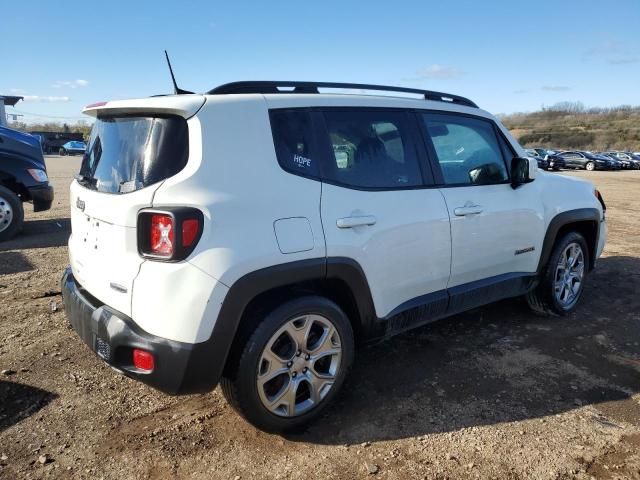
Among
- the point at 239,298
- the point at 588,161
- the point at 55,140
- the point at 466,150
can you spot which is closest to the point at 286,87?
the point at 239,298

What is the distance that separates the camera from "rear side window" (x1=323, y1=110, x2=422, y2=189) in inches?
118

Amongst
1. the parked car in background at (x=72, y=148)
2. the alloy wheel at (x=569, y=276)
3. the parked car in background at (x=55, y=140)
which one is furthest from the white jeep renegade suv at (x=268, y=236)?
the parked car in background at (x=55, y=140)

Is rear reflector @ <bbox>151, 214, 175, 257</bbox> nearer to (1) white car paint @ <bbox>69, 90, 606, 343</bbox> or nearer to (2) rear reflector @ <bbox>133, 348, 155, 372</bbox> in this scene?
(1) white car paint @ <bbox>69, 90, 606, 343</bbox>

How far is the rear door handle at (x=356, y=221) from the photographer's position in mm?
2838

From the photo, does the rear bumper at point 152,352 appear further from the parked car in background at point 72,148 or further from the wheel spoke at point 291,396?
the parked car in background at point 72,148

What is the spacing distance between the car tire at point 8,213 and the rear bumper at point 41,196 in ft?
1.12

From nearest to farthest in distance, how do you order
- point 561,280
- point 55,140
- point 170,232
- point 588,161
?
point 170,232
point 561,280
point 588,161
point 55,140

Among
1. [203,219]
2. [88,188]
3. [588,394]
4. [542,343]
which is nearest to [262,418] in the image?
[203,219]

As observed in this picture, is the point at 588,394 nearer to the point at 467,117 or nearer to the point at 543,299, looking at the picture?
the point at 543,299

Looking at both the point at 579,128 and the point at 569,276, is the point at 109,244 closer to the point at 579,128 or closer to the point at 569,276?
the point at 569,276

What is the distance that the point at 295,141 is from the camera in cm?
282

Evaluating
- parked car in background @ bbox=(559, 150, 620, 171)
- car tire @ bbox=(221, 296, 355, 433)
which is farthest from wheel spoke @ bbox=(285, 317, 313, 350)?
parked car in background @ bbox=(559, 150, 620, 171)

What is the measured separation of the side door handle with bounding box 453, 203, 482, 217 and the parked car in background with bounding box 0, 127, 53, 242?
7.02 metres

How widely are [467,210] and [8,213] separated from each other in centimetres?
712
